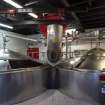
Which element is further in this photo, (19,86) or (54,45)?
(54,45)

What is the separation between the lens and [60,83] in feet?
15.8

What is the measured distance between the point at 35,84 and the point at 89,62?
1.39 m

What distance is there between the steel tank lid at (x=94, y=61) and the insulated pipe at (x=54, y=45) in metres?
1.16

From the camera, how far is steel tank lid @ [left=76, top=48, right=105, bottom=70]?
13.4ft

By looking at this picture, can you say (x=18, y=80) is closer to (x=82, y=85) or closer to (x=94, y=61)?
(x=82, y=85)

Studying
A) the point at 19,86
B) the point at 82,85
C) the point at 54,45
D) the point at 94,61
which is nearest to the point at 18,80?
the point at 19,86

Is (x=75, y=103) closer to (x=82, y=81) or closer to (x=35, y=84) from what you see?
(x=82, y=81)

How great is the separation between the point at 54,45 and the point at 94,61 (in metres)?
1.66

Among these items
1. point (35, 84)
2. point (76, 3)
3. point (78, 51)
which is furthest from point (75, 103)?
point (78, 51)

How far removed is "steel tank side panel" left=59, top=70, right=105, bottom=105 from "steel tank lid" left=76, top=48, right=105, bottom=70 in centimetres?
38

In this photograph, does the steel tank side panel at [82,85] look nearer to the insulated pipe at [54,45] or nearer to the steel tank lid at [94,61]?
the steel tank lid at [94,61]

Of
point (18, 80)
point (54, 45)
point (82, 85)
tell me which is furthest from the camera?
point (54, 45)

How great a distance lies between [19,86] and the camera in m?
3.58

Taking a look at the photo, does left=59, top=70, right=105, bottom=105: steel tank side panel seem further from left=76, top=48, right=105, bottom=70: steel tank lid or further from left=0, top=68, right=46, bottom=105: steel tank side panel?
left=0, top=68, right=46, bottom=105: steel tank side panel
